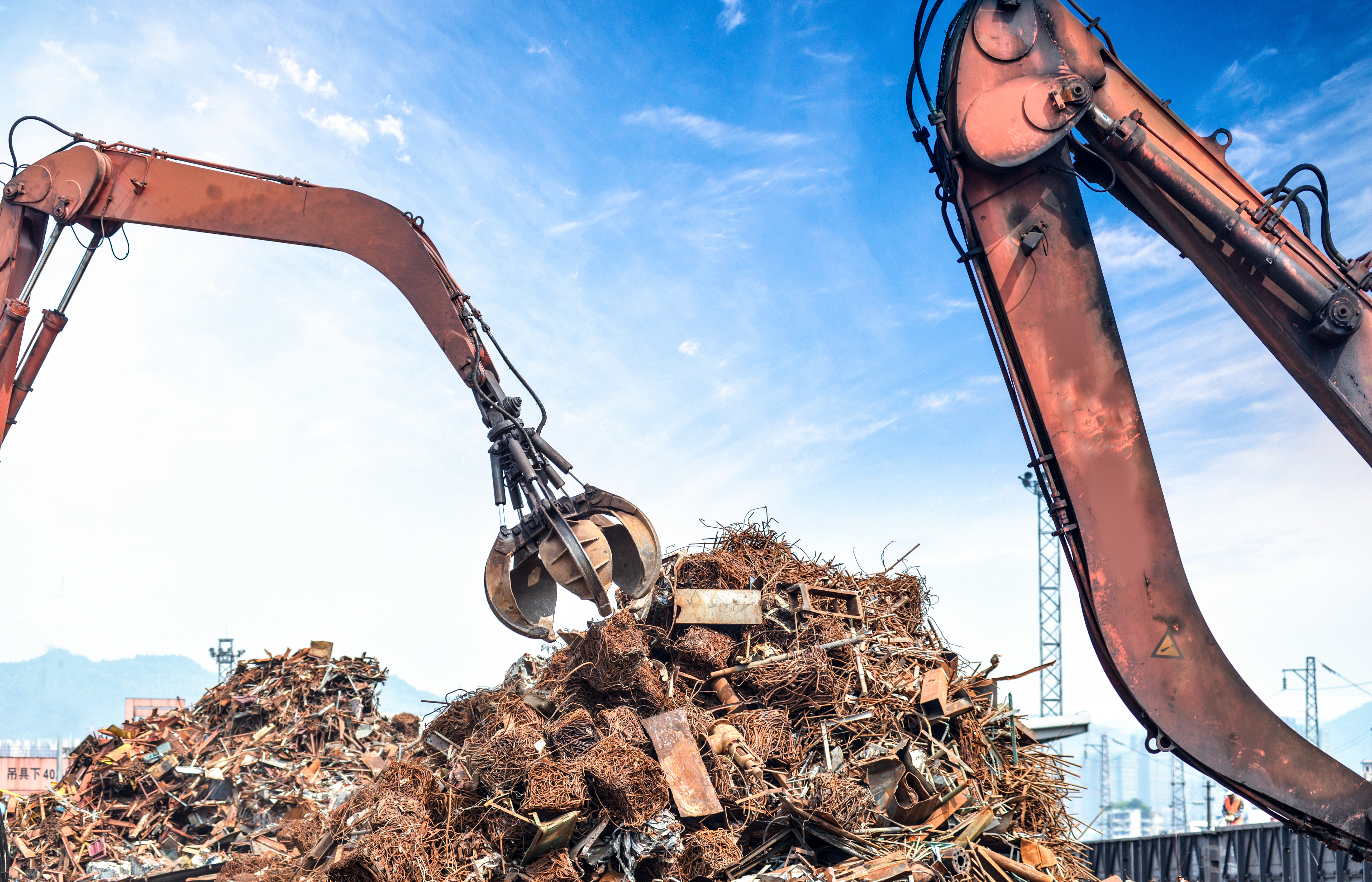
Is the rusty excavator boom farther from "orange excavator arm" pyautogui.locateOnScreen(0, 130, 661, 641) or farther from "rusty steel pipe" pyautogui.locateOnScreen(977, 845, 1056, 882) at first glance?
"rusty steel pipe" pyautogui.locateOnScreen(977, 845, 1056, 882)

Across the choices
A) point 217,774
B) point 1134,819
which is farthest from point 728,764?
point 1134,819

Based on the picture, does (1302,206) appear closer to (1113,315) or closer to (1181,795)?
(1113,315)

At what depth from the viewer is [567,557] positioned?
6.28 metres

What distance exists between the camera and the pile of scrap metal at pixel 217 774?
38.2 ft

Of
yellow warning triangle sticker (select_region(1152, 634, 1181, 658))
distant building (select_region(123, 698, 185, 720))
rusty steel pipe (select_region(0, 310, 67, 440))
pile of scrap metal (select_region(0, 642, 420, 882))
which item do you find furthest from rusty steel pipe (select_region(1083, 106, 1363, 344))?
distant building (select_region(123, 698, 185, 720))

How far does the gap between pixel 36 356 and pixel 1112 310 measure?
792 cm

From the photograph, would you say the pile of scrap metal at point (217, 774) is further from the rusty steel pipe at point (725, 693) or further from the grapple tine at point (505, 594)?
the grapple tine at point (505, 594)

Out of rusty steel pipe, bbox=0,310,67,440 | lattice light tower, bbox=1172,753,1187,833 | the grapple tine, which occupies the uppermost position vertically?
lattice light tower, bbox=1172,753,1187,833

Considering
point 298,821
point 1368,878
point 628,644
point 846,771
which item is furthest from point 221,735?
point 1368,878

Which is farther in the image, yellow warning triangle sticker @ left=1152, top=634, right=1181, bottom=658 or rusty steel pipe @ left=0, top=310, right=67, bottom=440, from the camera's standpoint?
rusty steel pipe @ left=0, top=310, right=67, bottom=440

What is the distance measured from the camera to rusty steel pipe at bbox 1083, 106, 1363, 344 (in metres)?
5.34

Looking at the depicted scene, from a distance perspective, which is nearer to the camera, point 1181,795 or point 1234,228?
point 1234,228

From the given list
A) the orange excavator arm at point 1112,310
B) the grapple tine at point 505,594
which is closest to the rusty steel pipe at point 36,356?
the grapple tine at point 505,594

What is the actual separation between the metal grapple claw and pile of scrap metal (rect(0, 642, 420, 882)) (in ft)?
16.5
